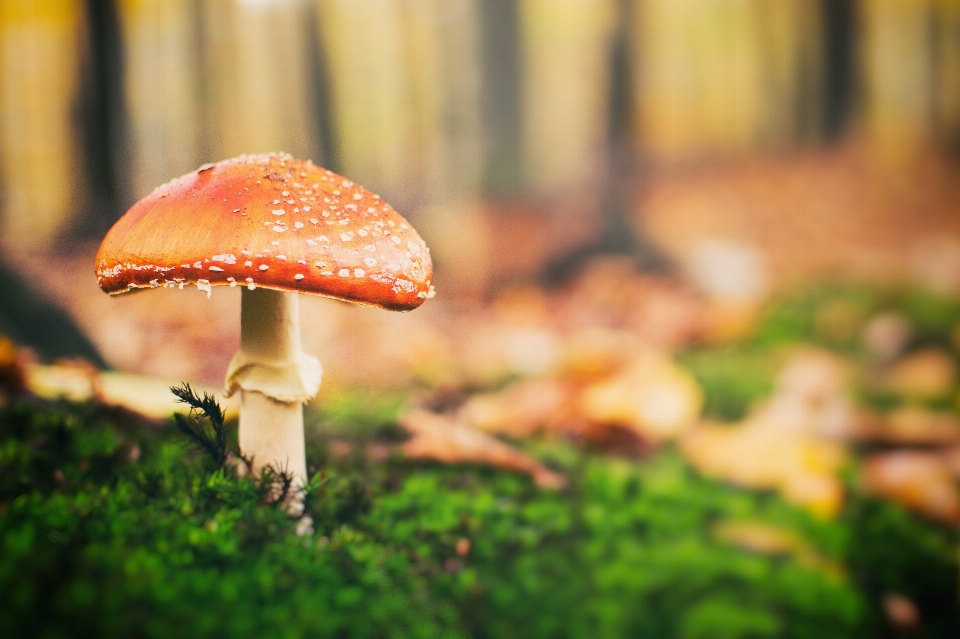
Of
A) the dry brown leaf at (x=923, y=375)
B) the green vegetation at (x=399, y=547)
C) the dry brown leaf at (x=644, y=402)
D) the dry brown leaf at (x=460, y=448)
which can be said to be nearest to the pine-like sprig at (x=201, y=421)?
the green vegetation at (x=399, y=547)

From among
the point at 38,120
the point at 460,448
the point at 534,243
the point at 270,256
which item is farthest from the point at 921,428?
the point at 38,120

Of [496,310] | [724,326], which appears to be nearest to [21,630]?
[496,310]

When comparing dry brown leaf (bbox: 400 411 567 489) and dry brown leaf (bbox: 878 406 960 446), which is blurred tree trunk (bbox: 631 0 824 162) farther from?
dry brown leaf (bbox: 400 411 567 489)

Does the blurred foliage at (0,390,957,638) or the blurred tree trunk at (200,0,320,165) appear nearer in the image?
the blurred foliage at (0,390,957,638)

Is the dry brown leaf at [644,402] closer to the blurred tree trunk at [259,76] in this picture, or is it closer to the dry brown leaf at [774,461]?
the dry brown leaf at [774,461]

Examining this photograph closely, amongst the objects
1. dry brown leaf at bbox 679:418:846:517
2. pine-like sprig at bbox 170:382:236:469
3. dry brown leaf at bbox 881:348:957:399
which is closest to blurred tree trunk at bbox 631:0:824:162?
dry brown leaf at bbox 881:348:957:399

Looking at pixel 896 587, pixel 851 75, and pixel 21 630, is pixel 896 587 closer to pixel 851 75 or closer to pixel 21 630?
pixel 21 630

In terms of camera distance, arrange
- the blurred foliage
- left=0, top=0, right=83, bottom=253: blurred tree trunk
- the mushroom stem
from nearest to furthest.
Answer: the blurred foliage → the mushroom stem → left=0, top=0, right=83, bottom=253: blurred tree trunk
